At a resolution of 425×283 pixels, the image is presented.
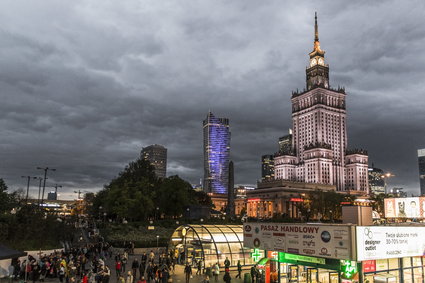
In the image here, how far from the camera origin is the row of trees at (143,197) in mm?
76062

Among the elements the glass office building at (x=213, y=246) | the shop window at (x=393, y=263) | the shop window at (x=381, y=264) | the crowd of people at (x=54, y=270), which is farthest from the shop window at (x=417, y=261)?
the crowd of people at (x=54, y=270)

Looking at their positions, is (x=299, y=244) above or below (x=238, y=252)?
above

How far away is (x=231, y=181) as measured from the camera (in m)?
100

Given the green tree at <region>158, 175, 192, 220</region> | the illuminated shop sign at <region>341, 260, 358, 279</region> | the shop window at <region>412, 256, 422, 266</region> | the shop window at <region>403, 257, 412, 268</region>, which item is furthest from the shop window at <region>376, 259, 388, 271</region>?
the green tree at <region>158, 175, 192, 220</region>

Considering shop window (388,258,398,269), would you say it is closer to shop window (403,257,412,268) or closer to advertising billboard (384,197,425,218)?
shop window (403,257,412,268)

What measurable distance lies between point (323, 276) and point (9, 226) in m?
35.7

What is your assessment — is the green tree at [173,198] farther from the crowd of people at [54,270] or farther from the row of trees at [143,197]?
the crowd of people at [54,270]

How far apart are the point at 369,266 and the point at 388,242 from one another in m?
1.62

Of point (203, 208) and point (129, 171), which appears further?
point (129, 171)

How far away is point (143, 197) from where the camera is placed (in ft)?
252

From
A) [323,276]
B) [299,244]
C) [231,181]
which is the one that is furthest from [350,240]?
[231,181]

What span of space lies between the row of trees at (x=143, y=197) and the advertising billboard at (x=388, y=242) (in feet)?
198

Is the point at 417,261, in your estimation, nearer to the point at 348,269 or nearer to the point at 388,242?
the point at 388,242

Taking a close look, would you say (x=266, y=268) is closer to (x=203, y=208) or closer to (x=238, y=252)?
(x=238, y=252)
